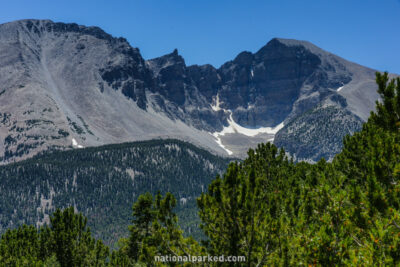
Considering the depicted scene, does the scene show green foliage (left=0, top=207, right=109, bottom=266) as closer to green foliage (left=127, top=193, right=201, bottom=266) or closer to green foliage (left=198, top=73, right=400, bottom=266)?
green foliage (left=127, top=193, right=201, bottom=266)

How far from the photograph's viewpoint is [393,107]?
1831 centimetres

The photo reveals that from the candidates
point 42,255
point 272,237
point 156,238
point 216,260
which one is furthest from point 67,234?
point 272,237

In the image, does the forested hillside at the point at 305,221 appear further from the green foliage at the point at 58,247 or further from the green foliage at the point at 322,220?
the green foliage at the point at 58,247

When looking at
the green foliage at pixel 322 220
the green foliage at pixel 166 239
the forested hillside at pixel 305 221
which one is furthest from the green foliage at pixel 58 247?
the green foliage at pixel 322 220

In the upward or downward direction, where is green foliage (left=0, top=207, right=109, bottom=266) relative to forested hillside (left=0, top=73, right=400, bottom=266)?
downward

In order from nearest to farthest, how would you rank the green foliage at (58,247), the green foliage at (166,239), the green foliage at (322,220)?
1. the green foliage at (322,220)
2. the green foliage at (166,239)
3. the green foliage at (58,247)

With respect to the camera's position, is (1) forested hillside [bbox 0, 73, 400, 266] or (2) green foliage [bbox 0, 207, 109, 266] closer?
(1) forested hillside [bbox 0, 73, 400, 266]

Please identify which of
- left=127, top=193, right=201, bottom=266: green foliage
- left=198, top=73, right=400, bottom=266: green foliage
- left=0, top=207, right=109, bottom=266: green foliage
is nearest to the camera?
left=198, top=73, right=400, bottom=266: green foliage

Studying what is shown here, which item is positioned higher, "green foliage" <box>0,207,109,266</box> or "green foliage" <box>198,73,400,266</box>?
"green foliage" <box>198,73,400,266</box>

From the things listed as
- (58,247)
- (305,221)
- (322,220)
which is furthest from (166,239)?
(58,247)

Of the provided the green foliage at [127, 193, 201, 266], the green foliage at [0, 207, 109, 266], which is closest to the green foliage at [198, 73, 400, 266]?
the green foliage at [127, 193, 201, 266]

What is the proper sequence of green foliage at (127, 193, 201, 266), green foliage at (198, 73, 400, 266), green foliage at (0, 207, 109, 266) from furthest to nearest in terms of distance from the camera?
green foliage at (0, 207, 109, 266) < green foliage at (127, 193, 201, 266) < green foliage at (198, 73, 400, 266)

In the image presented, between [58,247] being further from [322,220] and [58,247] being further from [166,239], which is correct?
[322,220]

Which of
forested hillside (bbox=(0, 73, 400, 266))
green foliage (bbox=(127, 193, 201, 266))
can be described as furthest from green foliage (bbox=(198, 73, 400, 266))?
green foliage (bbox=(127, 193, 201, 266))
